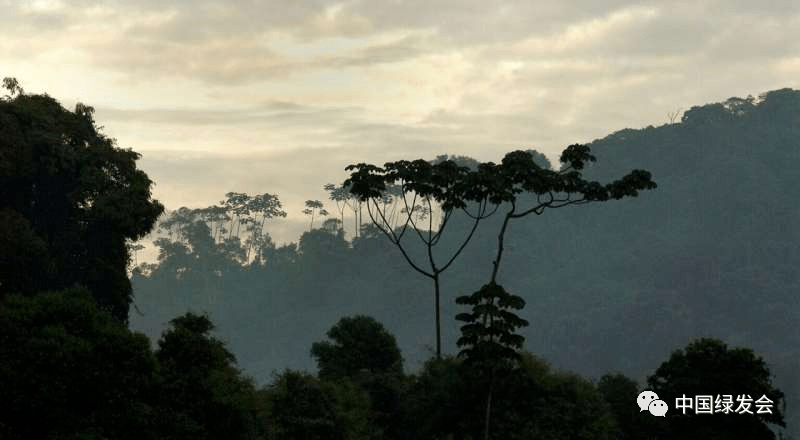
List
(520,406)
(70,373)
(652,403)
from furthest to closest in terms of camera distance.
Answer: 1. (652,403)
2. (520,406)
3. (70,373)

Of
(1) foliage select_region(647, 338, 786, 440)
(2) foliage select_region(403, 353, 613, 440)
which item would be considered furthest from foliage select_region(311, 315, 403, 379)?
(2) foliage select_region(403, 353, 613, 440)

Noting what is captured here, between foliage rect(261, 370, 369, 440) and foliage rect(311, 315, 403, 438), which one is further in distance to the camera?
foliage rect(311, 315, 403, 438)

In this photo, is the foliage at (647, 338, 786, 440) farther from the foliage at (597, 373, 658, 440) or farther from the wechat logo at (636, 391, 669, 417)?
the foliage at (597, 373, 658, 440)

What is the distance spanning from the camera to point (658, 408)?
5897 cm

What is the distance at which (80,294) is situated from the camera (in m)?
48.5

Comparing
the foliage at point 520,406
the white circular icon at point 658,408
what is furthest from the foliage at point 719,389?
the foliage at point 520,406

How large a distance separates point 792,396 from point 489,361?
106 metres

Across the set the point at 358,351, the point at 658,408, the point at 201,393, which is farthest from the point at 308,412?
the point at 358,351

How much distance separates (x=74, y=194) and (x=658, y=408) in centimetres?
3214

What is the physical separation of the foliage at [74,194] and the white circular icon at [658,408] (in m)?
27.7

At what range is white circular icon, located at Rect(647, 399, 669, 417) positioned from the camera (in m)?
58.8

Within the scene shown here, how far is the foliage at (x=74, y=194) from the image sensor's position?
63125 millimetres

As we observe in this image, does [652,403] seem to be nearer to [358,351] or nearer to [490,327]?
[490,327]

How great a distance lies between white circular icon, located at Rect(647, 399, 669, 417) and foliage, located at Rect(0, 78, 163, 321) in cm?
2767
